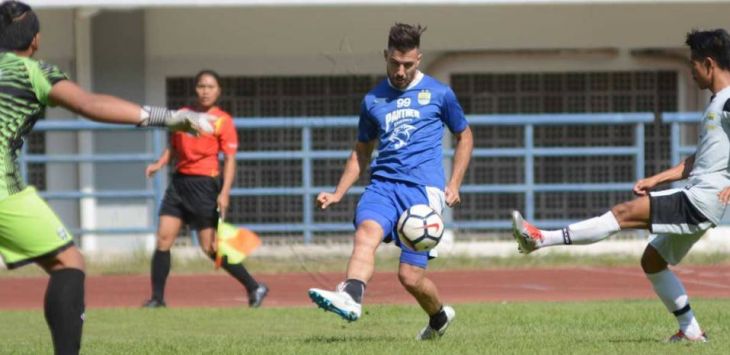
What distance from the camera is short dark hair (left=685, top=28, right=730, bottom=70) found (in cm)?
934

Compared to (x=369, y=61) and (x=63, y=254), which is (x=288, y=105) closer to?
(x=369, y=61)

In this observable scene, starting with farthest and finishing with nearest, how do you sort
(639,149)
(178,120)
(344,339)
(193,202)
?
1. (639,149)
2. (193,202)
3. (344,339)
4. (178,120)

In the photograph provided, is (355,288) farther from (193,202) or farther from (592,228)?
(193,202)

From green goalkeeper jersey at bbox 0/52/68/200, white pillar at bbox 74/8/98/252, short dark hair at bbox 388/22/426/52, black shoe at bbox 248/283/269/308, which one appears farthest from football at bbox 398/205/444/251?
white pillar at bbox 74/8/98/252

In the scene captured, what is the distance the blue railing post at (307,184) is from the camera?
19781mm

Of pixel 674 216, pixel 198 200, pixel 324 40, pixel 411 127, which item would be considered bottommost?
pixel 198 200

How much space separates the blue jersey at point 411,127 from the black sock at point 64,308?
2.86 meters

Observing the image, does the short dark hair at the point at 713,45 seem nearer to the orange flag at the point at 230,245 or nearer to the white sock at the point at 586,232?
the white sock at the point at 586,232

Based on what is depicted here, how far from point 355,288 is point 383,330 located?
105 inches

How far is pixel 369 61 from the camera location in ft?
69.8

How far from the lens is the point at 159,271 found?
560 inches

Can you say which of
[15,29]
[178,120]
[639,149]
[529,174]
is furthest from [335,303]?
[639,149]

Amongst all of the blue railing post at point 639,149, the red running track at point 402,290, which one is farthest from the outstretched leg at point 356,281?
the blue railing post at point 639,149

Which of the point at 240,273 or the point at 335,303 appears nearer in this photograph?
the point at 335,303
